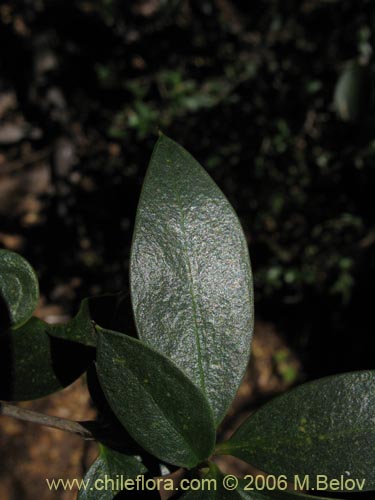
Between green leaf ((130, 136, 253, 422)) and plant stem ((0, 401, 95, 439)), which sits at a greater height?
green leaf ((130, 136, 253, 422))

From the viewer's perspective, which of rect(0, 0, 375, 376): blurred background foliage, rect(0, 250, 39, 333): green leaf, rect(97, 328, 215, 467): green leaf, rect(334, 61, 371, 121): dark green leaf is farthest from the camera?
rect(0, 0, 375, 376): blurred background foliage

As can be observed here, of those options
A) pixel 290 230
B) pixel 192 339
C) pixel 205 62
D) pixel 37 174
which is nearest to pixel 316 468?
pixel 192 339

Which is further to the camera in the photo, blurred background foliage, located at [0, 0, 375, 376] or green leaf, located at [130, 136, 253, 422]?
blurred background foliage, located at [0, 0, 375, 376]

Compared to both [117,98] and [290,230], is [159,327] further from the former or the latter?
[117,98]

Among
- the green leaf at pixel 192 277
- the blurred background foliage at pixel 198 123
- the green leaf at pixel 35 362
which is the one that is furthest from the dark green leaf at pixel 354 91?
the green leaf at pixel 35 362

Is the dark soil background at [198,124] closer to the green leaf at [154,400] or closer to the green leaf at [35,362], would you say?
the green leaf at [35,362]

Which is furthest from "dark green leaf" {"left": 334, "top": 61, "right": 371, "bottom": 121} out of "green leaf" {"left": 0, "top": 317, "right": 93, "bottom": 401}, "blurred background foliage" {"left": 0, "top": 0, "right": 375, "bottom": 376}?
"green leaf" {"left": 0, "top": 317, "right": 93, "bottom": 401}

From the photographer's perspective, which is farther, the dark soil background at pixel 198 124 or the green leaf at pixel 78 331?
the dark soil background at pixel 198 124

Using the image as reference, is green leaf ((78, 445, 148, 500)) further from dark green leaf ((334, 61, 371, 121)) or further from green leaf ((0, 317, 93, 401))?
dark green leaf ((334, 61, 371, 121))
